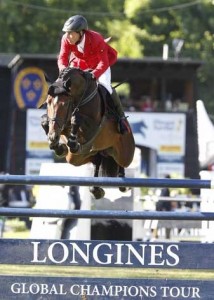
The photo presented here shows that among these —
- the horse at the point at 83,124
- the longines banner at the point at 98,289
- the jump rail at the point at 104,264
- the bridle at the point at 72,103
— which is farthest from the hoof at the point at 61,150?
the longines banner at the point at 98,289

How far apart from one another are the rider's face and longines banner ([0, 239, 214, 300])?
2550mm

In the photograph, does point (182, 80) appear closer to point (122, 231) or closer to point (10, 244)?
point (122, 231)

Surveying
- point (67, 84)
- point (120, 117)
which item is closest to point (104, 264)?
point (67, 84)

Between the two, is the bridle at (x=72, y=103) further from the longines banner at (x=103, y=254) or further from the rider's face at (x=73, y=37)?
the longines banner at (x=103, y=254)

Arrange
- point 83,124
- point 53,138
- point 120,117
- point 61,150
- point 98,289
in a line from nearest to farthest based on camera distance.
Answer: point 98,289 → point 53,138 → point 61,150 → point 83,124 → point 120,117

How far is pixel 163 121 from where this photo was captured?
31.1 meters

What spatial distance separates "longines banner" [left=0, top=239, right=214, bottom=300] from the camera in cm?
725

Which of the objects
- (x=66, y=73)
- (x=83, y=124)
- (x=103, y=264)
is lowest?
(x=103, y=264)

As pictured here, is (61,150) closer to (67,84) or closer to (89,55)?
(67,84)

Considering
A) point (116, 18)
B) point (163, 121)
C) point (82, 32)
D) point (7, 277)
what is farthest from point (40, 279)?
point (116, 18)

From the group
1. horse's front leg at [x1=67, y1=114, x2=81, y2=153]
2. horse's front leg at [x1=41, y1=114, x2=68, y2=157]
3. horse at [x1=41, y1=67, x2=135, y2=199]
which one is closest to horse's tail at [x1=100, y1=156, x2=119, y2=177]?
horse at [x1=41, y1=67, x2=135, y2=199]

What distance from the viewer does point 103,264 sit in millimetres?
7305

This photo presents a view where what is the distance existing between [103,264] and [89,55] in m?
2.75

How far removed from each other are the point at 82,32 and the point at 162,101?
84.3 ft
